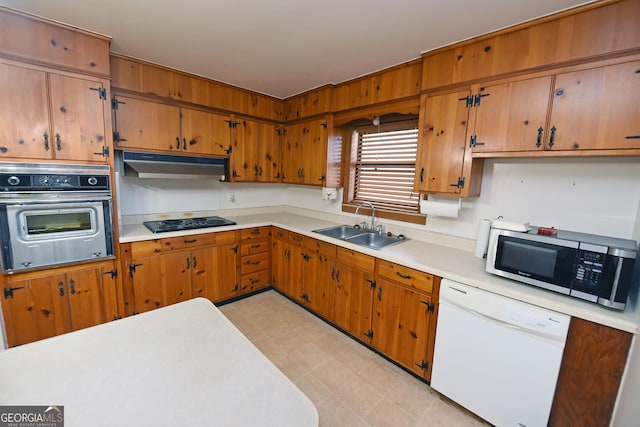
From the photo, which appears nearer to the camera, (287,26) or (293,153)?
(287,26)

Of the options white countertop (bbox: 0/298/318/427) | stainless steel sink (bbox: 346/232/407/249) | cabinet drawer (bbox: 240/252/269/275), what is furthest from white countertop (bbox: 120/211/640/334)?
white countertop (bbox: 0/298/318/427)

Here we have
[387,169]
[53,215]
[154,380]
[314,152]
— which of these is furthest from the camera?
[314,152]

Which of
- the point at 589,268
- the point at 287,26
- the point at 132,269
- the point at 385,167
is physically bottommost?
the point at 132,269

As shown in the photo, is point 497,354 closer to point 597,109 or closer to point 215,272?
point 597,109

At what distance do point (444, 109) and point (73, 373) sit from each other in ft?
8.17

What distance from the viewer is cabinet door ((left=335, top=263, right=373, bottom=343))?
2.34 meters

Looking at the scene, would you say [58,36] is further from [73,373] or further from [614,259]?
[614,259]

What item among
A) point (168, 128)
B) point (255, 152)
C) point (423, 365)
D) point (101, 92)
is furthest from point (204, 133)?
point (423, 365)

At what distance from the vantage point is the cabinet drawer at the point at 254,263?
320cm

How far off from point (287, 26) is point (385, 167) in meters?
1.63

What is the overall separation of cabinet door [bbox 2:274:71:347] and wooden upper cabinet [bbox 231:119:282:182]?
73.2 inches

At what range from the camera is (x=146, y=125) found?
2.58m

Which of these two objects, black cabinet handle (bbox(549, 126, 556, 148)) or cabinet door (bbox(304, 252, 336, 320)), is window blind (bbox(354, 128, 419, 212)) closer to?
cabinet door (bbox(304, 252, 336, 320))

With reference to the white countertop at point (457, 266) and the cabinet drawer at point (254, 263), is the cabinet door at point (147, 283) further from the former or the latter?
the cabinet drawer at point (254, 263)
